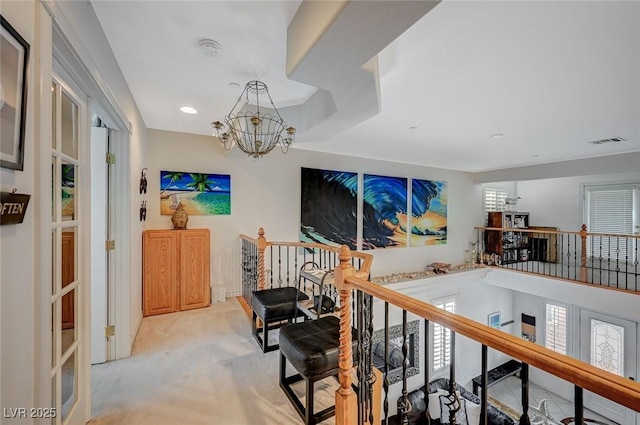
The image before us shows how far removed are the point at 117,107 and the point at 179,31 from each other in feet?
2.57

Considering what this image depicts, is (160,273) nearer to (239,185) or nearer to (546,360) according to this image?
(239,185)

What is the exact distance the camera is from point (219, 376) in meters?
2.14

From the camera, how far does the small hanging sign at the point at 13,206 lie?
30.9 inches

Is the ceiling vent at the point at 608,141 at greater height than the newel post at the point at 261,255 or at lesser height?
greater

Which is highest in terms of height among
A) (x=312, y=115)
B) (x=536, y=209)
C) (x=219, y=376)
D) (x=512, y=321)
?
(x=312, y=115)

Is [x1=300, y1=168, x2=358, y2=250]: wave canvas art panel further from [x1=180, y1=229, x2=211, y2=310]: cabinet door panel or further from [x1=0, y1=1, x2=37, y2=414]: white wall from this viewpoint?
[x1=0, y1=1, x2=37, y2=414]: white wall

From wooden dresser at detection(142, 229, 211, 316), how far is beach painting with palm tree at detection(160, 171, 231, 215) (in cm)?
54

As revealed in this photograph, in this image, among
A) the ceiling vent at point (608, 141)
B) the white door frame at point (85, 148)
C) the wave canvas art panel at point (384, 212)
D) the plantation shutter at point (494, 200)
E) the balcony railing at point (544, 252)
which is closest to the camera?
the white door frame at point (85, 148)

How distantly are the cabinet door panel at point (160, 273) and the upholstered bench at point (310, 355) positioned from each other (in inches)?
80.0

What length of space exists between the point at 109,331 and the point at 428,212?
6.12 m

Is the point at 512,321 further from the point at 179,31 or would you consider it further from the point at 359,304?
the point at 179,31

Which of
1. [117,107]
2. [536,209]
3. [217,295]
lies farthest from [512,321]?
[117,107]

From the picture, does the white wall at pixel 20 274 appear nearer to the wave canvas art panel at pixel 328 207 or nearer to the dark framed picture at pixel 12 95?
the dark framed picture at pixel 12 95

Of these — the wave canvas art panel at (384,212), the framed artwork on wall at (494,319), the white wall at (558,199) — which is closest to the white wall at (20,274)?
the wave canvas art panel at (384,212)
